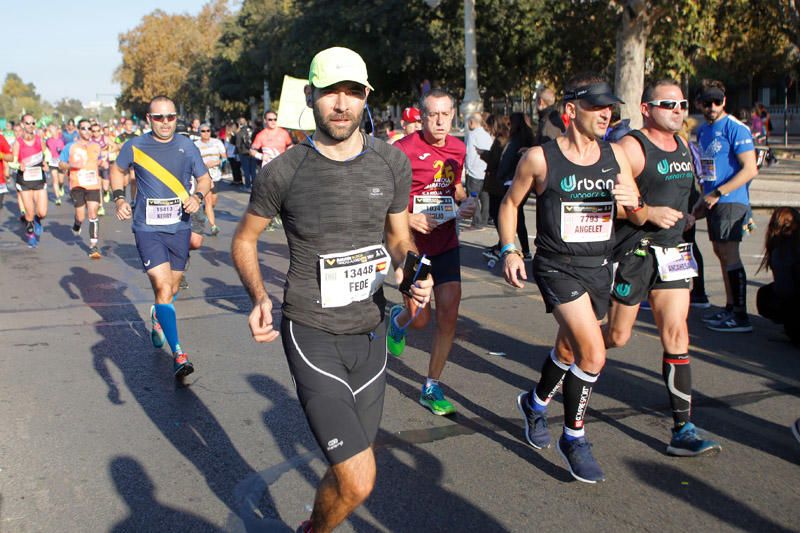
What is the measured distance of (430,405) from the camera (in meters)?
5.40

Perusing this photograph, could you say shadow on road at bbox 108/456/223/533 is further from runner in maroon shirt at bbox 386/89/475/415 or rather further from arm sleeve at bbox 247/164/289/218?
runner in maroon shirt at bbox 386/89/475/415

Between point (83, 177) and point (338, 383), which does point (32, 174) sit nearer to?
point (83, 177)

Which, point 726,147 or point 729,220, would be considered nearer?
point 726,147

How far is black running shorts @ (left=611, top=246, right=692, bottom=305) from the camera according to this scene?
4.83m

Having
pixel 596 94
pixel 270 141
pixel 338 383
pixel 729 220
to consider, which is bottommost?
pixel 338 383

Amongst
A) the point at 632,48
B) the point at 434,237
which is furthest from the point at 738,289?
the point at 632,48

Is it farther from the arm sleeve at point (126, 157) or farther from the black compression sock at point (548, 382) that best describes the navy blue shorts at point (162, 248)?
the black compression sock at point (548, 382)

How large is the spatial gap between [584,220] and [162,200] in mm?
3563

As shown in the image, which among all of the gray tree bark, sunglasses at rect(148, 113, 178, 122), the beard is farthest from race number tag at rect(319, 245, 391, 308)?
the gray tree bark

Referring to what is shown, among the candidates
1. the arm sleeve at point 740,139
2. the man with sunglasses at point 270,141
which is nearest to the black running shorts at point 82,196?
the man with sunglasses at point 270,141

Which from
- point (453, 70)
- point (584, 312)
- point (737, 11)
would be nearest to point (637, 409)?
point (584, 312)

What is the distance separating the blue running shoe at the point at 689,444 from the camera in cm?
458

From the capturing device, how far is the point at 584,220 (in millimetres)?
4402

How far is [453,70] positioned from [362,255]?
107 feet
